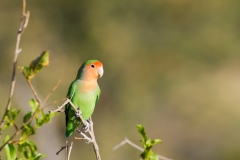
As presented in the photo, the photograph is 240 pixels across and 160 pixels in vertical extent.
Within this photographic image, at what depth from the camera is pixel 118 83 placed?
11742 millimetres

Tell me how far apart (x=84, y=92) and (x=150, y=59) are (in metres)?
8.79

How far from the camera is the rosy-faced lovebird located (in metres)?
3.29

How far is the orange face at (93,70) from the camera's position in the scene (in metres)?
3.36

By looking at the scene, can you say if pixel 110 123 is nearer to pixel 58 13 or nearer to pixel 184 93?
pixel 184 93

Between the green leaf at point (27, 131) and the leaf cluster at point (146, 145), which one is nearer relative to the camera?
the green leaf at point (27, 131)

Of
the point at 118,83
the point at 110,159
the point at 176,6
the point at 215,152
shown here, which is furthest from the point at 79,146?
the point at 176,6

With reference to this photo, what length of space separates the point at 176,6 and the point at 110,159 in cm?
487

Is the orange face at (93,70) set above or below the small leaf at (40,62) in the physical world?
above

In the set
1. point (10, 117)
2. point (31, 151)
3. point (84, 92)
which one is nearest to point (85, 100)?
point (84, 92)

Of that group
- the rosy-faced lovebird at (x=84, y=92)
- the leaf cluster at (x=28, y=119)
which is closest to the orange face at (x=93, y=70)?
the rosy-faced lovebird at (x=84, y=92)

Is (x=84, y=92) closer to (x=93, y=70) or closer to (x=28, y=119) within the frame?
(x=93, y=70)

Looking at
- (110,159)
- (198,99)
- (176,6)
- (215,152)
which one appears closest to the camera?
(110,159)

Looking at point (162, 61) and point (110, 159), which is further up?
point (162, 61)

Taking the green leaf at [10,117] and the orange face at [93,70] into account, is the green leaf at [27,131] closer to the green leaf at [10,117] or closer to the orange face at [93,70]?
the green leaf at [10,117]
